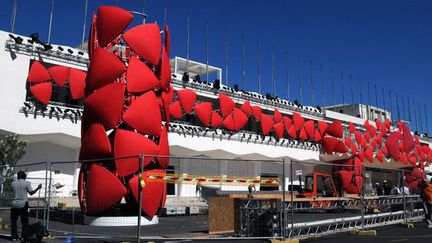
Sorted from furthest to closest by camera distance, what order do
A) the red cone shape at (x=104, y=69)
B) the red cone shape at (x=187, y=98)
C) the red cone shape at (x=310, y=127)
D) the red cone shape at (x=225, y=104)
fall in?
the red cone shape at (x=310, y=127) < the red cone shape at (x=225, y=104) < the red cone shape at (x=187, y=98) < the red cone shape at (x=104, y=69)

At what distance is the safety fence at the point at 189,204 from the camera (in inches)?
490

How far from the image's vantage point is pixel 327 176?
96.8ft

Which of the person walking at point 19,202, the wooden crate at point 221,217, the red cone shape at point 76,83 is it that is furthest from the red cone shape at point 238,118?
the person walking at point 19,202

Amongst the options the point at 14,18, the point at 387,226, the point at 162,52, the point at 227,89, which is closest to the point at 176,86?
the point at 227,89

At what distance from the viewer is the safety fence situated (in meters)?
12.4

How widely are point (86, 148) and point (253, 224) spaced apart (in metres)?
8.38

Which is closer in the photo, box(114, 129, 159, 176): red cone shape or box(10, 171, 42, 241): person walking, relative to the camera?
box(10, 171, 42, 241): person walking

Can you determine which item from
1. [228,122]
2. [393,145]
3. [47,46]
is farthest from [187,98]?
[393,145]

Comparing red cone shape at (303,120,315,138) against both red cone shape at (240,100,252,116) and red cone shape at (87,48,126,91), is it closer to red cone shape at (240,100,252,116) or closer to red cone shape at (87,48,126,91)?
red cone shape at (240,100,252,116)

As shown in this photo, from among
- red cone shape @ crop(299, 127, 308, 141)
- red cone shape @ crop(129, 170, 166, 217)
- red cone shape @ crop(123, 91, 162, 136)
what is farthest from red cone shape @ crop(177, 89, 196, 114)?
red cone shape @ crop(129, 170, 166, 217)

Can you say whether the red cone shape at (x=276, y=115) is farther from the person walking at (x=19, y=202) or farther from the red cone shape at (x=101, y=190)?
the person walking at (x=19, y=202)

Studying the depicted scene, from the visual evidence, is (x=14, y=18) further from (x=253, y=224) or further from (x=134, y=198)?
(x=253, y=224)

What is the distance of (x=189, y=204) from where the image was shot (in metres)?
17.7

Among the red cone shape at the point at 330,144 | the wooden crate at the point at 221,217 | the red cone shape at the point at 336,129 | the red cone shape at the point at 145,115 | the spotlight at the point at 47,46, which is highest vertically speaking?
the spotlight at the point at 47,46
